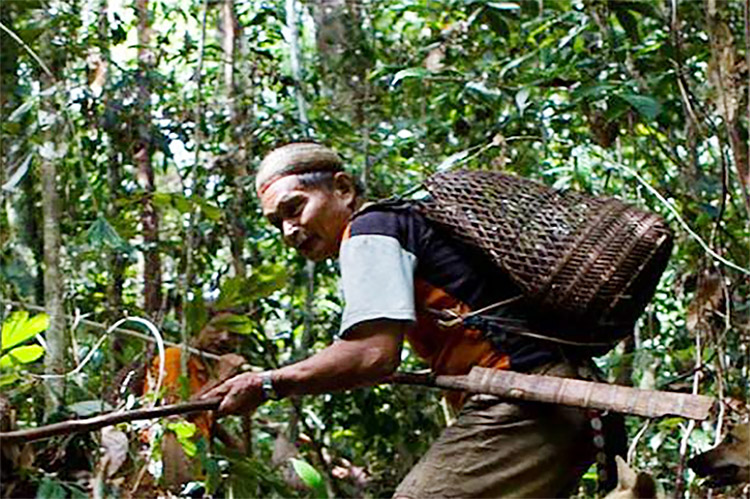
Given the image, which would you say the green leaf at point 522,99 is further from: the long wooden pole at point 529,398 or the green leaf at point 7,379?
the green leaf at point 7,379

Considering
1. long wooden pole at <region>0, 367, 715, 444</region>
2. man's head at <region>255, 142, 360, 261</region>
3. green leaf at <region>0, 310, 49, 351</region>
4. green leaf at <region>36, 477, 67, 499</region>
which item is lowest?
green leaf at <region>36, 477, 67, 499</region>

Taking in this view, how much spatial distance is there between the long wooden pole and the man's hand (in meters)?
0.02

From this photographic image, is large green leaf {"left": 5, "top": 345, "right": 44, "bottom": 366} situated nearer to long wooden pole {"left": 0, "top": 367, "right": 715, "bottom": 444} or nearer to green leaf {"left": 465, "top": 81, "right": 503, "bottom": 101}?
long wooden pole {"left": 0, "top": 367, "right": 715, "bottom": 444}

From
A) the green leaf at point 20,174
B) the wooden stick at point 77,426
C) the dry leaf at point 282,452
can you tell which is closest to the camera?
the wooden stick at point 77,426

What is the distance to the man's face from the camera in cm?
264

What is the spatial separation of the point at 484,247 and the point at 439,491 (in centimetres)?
53

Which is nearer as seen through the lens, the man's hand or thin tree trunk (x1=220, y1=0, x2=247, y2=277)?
the man's hand

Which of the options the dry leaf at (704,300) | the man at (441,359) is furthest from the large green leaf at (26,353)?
the dry leaf at (704,300)

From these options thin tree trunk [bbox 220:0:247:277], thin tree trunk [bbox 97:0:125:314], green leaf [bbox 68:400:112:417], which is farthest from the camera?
thin tree trunk [bbox 220:0:247:277]

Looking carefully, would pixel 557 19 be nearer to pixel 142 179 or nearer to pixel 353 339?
pixel 142 179

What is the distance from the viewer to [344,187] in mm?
2729

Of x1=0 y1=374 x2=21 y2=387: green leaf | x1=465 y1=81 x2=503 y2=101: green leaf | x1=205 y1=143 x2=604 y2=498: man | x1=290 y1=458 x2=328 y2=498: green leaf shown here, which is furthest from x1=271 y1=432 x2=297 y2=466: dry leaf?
x1=465 y1=81 x2=503 y2=101: green leaf

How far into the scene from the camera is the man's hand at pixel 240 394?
229 cm

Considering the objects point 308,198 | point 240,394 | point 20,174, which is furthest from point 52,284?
point 240,394
